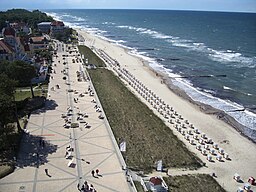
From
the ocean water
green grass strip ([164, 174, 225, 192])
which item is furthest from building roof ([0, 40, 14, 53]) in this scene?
green grass strip ([164, 174, 225, 192])

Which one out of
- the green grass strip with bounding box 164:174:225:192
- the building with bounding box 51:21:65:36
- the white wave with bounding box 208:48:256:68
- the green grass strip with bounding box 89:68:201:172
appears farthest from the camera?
the building with bounding box 51:21:65:36

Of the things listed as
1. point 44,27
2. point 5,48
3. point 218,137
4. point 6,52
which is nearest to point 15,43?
point 5,48

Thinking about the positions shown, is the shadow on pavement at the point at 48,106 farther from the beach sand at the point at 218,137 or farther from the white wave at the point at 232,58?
the white wave at the point at 232,58

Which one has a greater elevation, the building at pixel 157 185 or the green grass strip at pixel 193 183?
the building at pixel 157 185

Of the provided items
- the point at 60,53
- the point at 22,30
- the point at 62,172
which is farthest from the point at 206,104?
the point at 22,30

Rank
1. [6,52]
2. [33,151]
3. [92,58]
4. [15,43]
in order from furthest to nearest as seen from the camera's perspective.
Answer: [92,58] < [15,43] < [6,52] < [33,151]

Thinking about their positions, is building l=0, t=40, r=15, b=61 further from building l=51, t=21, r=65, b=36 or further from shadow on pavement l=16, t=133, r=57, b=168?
building l=51, t=21, r=65, b=36

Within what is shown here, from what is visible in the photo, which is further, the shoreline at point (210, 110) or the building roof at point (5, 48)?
the building roof at point (5, 48)

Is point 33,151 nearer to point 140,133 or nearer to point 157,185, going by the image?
point 140,133

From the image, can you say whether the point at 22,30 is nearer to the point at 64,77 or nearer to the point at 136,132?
the point at 64,77

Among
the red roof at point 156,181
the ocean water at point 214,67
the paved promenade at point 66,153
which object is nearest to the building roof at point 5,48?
the paved promenade at point 66,153
